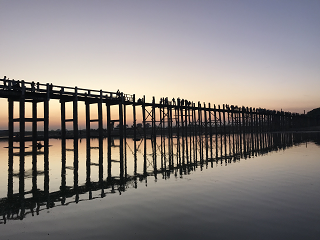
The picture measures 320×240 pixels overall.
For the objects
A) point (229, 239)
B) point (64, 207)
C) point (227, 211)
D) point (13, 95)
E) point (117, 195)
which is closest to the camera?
point (229, 239)

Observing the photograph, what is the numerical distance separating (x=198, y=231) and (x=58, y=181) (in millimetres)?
6563

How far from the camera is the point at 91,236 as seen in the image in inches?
166

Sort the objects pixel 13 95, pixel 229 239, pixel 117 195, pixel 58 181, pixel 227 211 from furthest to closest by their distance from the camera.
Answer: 1. pixel 13 95
2. pixel 58 181
3. pixel 117 195
4. pixel 227 211
5. pixel 229 239

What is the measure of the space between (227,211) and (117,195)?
321 centimetres

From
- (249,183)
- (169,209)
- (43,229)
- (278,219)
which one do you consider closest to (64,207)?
(43,229)

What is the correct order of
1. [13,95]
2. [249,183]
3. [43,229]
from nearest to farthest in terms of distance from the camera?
1. [43,229]
2. [249,183]
3. [13,95]

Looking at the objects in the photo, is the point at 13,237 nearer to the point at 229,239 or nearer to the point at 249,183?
the point at 229,239

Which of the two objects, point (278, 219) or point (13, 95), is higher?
point (13, 95)

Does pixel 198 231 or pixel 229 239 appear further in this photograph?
pixel 198 231

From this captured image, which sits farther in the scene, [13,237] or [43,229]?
[43,229]

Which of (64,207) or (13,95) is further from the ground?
(13,95)

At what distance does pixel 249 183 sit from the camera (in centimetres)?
809

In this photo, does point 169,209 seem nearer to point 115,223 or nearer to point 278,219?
point 115,223

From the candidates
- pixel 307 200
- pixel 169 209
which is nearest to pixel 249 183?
pixel 307 200
